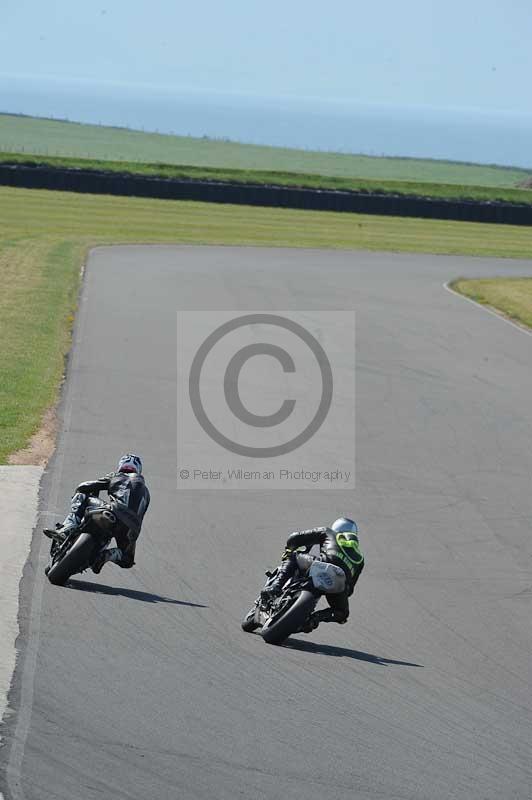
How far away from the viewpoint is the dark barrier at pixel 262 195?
54.6 metres

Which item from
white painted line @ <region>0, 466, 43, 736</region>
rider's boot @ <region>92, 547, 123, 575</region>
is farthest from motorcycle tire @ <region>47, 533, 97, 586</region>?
white painted line @ <region>0, 466, 43, 736</region>

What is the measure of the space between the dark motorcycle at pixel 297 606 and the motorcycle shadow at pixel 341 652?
12cm

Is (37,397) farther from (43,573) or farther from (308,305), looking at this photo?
(308,305)

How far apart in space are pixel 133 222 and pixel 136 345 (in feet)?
83.4

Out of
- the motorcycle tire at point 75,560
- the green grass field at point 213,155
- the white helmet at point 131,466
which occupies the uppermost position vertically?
the green grass field at point 213,155

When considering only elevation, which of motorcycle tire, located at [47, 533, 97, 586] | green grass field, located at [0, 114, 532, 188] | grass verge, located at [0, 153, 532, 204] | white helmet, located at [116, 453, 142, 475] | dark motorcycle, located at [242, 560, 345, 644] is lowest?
dark motorcycle, located at [242, 560, 345, 644]

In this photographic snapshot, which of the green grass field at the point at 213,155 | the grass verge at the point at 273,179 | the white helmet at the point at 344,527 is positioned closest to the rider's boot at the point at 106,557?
the white helmet at the point at 344,527

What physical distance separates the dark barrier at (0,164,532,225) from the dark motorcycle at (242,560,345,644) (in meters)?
47.1

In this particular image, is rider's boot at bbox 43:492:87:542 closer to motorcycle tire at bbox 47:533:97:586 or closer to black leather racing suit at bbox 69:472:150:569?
black leather racing suit at bbox 69:472:150:569

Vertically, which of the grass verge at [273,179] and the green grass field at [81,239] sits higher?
the grass verge at [273,179]

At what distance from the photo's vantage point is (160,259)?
37.0 metres

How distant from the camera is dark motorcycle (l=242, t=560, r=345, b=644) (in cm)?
908

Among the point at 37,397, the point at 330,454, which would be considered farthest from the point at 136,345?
the point at 330,454

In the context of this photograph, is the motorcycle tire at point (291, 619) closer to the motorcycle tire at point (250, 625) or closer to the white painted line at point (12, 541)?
the motorcycle tire at point (250, 625)
